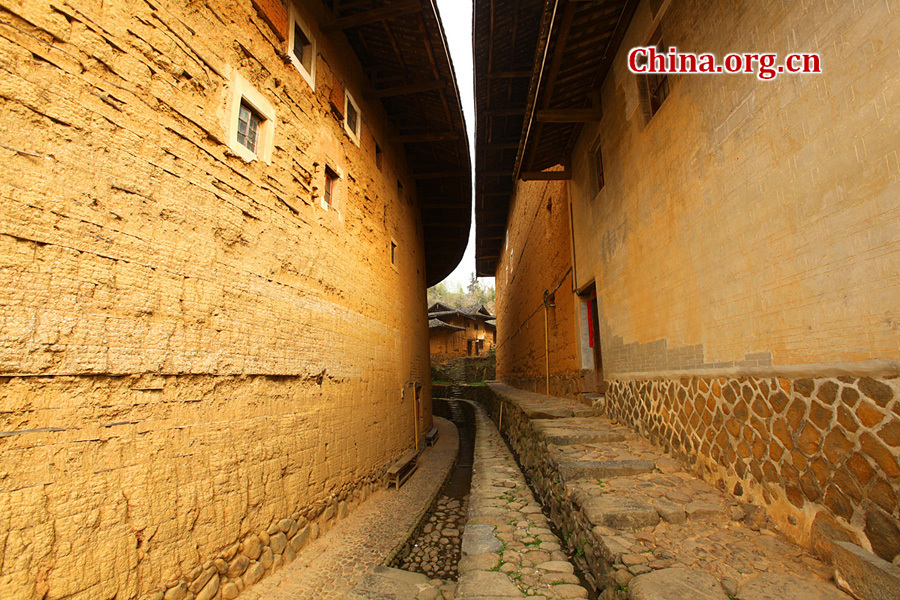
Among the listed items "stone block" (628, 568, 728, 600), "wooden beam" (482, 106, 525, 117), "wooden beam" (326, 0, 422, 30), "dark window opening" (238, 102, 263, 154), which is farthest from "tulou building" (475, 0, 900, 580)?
"dark window opening" (238, 102, 263, 154)

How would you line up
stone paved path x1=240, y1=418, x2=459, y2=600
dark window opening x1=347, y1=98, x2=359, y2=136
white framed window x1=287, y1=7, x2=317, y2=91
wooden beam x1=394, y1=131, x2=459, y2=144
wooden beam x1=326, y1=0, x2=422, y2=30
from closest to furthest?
stone paved path x1=240, y1=418, x2=459, y2=600 → white framed window x1=287, y1=7, x2=317, y2=91 → wooden beam x1=326, y1=0, x2=422, y2=30 → dark window opening x1=347, y1=98, x2=359, y2=136 → wooden beam x1=394, y1=131, x2=459, y2=144

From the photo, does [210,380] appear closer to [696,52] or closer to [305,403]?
[305,403]

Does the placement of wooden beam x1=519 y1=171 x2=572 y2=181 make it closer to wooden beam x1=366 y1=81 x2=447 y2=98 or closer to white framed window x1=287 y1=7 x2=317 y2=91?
wooden beam x1=366 y1=81 x2=447 y2=98

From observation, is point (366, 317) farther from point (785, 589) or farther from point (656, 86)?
point (785, 589)

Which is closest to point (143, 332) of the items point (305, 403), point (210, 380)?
point (210, 380)

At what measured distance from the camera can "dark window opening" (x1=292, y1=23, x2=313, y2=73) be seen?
6.19 metres

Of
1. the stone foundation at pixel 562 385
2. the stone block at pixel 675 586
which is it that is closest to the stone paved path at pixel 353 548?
the stone block at pixel 675 586

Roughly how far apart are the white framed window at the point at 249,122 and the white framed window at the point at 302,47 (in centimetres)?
130

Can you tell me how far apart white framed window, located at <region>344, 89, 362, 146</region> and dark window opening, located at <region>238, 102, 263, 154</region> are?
102 inches

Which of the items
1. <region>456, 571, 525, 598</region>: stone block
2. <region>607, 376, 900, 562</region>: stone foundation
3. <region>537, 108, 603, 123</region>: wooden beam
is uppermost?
<region>537, 108, 603, 123</region>: wooden beam

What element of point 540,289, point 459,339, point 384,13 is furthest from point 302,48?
point 459,339

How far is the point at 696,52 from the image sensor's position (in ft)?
13.3

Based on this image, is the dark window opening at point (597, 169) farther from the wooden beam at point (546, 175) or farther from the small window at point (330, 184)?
the small window at point (330, 184)

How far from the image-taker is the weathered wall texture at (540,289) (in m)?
9.11
